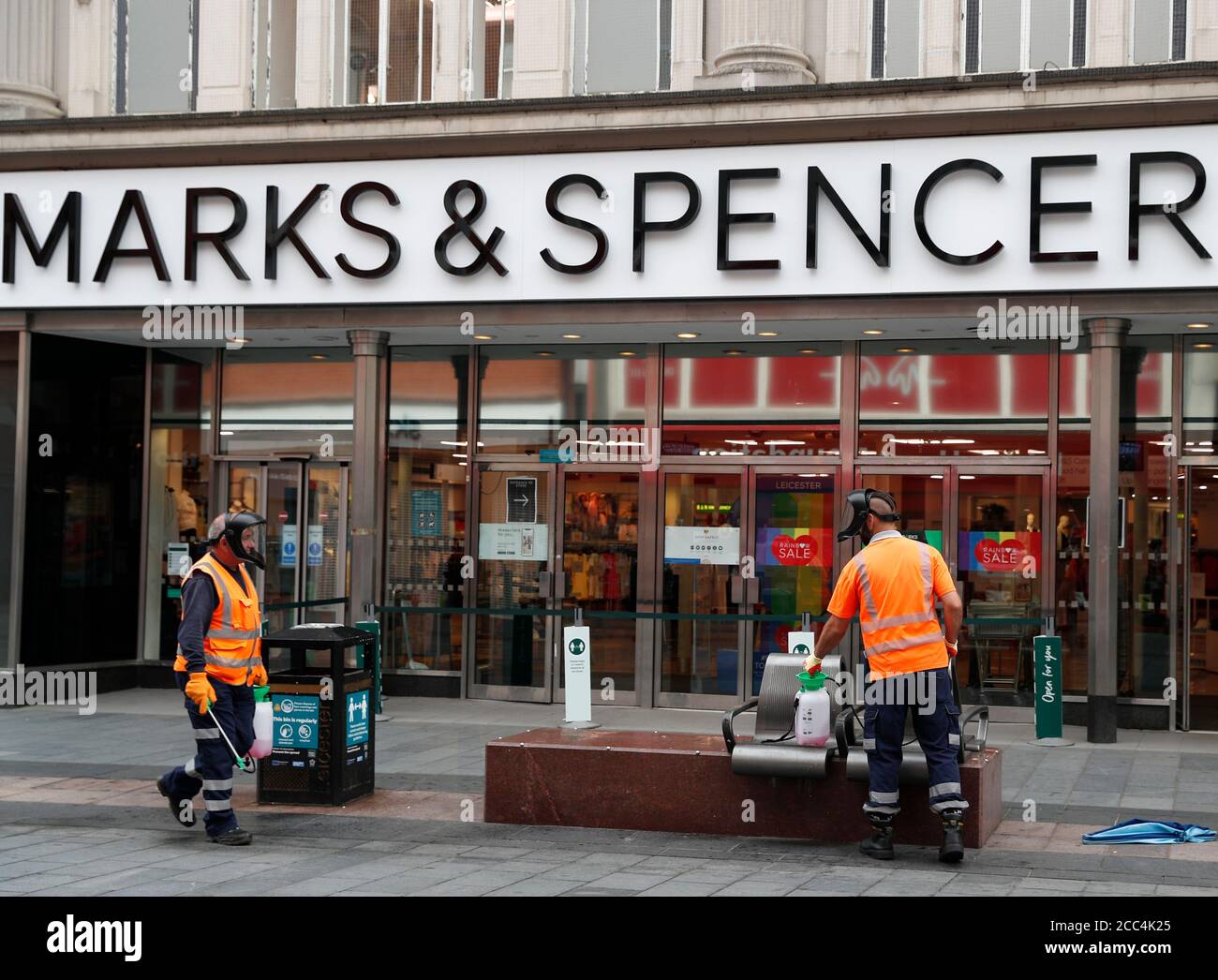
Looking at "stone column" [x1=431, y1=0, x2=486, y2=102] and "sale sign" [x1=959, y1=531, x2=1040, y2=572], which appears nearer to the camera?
"sale sign" [x1=959, y1=531, x2=1040, y2=572]

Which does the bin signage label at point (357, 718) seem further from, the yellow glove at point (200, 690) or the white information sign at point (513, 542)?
the white information sign at point (513, 542)

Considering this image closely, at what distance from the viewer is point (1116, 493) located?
14.1 m

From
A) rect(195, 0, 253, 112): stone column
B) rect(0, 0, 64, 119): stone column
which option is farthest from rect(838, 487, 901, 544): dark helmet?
rect(0, 0, 64, 119): stone column

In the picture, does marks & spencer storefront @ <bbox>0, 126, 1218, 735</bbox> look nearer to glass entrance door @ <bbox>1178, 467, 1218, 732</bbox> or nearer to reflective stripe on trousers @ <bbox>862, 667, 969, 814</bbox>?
glass entrance door @ <bbox>1178, 467, 1218, 732</bbox>

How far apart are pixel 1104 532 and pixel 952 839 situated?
6.36m

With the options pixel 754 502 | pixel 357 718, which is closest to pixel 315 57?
pixel 754 502

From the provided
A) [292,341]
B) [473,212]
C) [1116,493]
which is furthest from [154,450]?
[1116,493]

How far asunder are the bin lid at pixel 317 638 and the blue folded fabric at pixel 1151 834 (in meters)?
4.88

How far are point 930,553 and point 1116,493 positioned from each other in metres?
6.21

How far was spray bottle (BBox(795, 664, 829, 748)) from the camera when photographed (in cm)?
877

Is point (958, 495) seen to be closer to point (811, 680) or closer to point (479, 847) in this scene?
point (811, 680)

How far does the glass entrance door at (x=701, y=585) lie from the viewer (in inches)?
627

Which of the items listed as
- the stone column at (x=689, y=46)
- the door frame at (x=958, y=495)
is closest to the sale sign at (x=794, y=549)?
the door frame at (x=958, y=495)

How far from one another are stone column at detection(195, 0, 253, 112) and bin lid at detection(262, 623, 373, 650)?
8157mm
